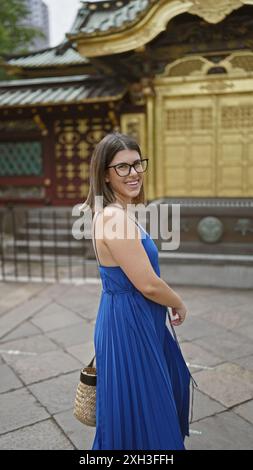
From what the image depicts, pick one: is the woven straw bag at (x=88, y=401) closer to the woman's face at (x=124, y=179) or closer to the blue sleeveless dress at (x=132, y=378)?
the blue sleeveless dress at (x=132, y=378)

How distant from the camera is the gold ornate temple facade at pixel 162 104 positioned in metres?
7.30

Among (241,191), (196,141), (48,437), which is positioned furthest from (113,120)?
(48,437)

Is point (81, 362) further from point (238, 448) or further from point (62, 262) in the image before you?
point (62, 262)

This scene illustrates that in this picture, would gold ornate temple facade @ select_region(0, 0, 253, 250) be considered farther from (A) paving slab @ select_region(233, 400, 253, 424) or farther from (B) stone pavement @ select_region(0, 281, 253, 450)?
(A) paving slab @ select_region(233, 400, 253, 424)

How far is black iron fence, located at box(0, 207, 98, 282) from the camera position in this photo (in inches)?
292

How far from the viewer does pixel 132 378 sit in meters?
1.95

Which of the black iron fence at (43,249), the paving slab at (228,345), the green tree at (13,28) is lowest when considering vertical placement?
the paving slab at (228,345)

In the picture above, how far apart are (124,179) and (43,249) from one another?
6.98m

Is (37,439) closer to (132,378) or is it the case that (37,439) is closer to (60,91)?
(132,378)

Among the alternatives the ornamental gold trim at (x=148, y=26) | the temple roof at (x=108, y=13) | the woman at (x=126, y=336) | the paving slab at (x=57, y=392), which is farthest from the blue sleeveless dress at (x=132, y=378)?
the temple roof at (x=108, y=13)

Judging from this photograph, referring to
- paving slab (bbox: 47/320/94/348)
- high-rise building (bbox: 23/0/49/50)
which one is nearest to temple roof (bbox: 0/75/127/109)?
paving slab (bbox: 47/320/94/348)

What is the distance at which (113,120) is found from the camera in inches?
357

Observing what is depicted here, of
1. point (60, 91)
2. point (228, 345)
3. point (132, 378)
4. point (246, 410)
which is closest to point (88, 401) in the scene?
point (132, 378)

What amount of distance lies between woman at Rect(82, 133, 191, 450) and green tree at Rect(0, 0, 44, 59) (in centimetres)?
1604
